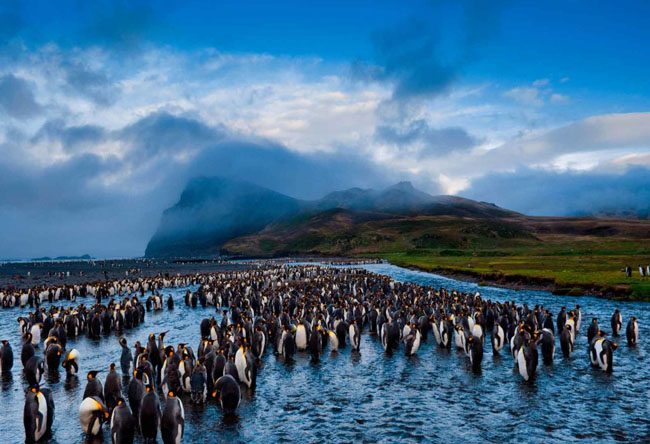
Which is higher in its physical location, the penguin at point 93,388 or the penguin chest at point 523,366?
the penguin at point 93,388

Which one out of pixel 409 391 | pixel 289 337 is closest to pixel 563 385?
pixel 409 391

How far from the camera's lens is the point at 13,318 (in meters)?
33.4

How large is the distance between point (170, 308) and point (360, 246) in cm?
15386

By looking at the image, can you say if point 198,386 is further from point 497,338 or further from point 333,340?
point 497,338

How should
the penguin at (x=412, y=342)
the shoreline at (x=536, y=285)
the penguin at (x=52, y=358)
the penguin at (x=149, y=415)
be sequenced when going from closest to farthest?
1. the penguin at (x=149, y=415)
2. the penguin at (x=52, y=358)
3. the penguin at (x=412, y=342)
4. the shoreline at (x=536, y=285)

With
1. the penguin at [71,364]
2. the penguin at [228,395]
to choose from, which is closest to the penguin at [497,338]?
A: the penguin at [228,395]

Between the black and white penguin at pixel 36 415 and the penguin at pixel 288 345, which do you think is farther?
the penguin at pixel 288 345

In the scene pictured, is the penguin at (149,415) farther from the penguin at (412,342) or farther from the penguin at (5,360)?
the penguin at (412,342)

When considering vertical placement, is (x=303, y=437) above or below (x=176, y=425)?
below

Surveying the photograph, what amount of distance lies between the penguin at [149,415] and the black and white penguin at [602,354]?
1514cm

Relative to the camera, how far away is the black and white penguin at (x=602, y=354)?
16.0m

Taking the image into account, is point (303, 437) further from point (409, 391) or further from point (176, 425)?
point (409, 391)

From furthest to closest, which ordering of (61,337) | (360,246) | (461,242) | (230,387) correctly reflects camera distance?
(360,246)
(461,242)
(61,337)
(230,387)

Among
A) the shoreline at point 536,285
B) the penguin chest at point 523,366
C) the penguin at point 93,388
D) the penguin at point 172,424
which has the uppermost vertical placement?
the penguin at point 93,388
